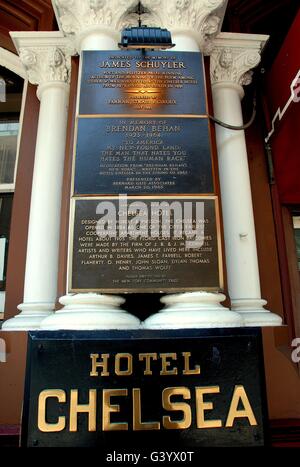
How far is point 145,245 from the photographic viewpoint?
131 inches

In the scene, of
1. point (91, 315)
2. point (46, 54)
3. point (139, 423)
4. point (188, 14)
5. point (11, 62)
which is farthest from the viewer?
point (11, 62)

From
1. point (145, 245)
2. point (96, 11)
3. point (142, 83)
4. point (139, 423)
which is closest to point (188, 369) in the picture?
point (139, 423)

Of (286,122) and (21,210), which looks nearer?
(286,122)

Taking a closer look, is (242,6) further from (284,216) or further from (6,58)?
(6,58)

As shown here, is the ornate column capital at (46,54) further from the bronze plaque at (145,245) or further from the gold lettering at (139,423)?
the gold lettering at (139,423)

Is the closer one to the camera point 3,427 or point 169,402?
point 169,402

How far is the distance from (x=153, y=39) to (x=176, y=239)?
1.98m

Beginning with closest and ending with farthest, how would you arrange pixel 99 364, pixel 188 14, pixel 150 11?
pixel 99 364, pixel 188 14, pixel 150 11

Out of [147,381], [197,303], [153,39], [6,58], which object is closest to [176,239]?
[197,303]

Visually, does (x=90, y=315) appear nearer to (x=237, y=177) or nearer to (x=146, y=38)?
(x=237, y=177)

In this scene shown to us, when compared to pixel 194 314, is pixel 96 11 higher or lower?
higher

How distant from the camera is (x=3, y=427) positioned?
3715 millimetres

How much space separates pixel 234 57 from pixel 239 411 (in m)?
4.15

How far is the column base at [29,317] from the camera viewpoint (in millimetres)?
3740
